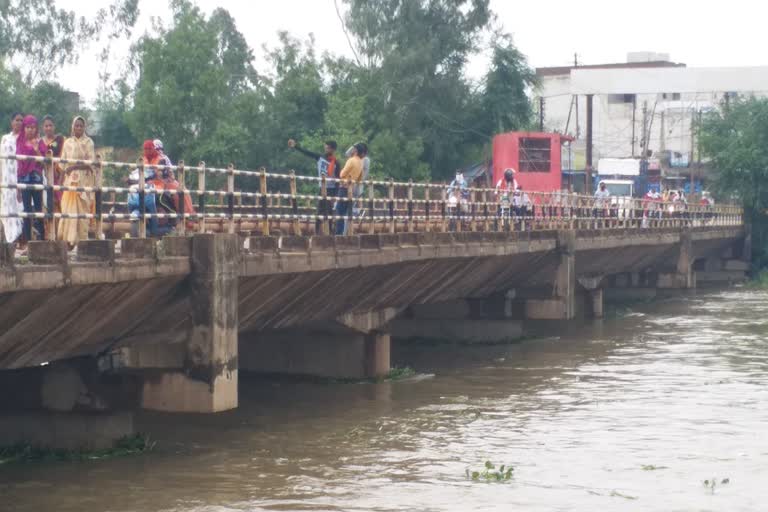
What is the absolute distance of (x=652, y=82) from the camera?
86.1 metres

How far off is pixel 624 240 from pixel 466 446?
24418 mm

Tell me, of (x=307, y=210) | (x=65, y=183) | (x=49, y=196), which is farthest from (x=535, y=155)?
(x=49, y=196)

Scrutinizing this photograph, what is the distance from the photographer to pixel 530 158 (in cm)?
5766

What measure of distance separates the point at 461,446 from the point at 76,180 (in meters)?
5.83

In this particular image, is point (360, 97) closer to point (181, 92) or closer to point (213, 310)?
point (181, 92)

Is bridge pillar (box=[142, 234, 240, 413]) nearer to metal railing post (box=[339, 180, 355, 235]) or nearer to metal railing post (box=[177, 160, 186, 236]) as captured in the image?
metal railing post (box=[177, 160, 186, 236])

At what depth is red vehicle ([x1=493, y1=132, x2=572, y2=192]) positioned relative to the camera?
57.0 m

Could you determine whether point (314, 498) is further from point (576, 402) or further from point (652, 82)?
point (652, 82)

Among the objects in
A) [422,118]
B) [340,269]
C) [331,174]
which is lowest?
[340,269]

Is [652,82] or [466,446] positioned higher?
[652,82]

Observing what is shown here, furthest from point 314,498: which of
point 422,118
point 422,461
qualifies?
point 422,118

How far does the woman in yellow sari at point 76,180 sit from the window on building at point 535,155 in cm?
4127

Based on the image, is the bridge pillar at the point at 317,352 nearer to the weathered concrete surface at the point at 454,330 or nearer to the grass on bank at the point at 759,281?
the weathered concrete surface at the point at 454,330

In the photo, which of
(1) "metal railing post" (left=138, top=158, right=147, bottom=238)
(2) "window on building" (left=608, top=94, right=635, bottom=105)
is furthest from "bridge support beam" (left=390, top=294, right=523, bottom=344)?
(2) "window on building" (left=608, top=94, right=635, bottom=105)
